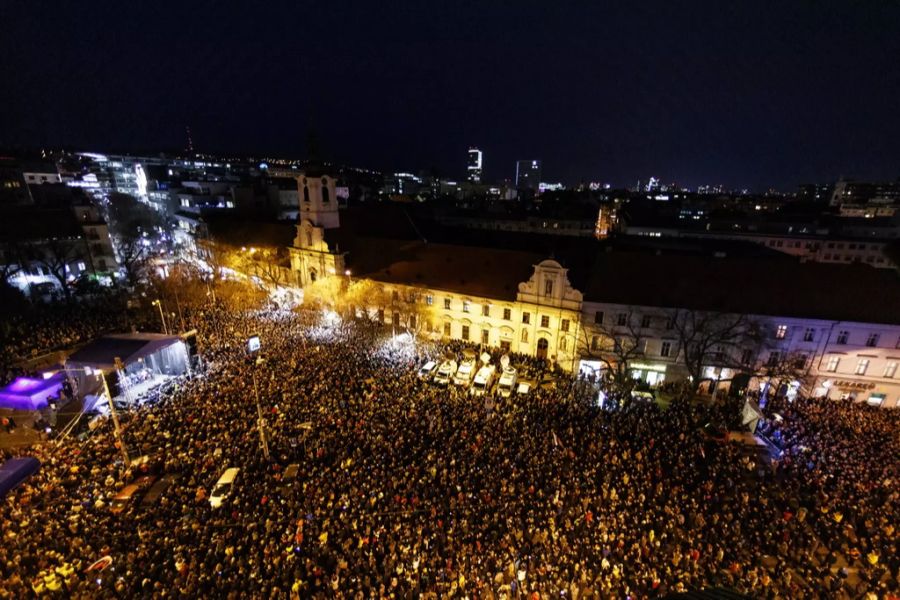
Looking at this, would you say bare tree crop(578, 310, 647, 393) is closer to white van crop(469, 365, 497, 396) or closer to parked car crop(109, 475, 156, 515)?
white van crop(469, 365, 497, 396)

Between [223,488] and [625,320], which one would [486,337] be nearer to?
[625,320]

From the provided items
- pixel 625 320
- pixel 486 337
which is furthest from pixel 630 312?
pixel 486 337

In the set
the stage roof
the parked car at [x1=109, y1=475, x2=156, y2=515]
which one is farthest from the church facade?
the parked car at [x1=109, y1=475, x2=156, y2=515]

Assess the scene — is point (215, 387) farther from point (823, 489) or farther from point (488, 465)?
point (823, 489)

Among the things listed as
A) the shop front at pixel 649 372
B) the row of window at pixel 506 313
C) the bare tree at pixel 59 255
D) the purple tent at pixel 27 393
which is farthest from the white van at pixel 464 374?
the bare tree at pixel 59 255

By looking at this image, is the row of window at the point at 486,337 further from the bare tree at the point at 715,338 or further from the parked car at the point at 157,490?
the parked car at the point at 157,490

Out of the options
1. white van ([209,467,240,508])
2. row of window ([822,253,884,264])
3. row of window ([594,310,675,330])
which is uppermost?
row of window ([594,310,675,330])
